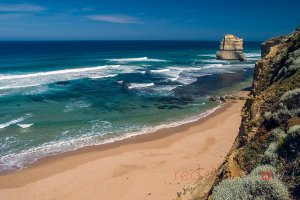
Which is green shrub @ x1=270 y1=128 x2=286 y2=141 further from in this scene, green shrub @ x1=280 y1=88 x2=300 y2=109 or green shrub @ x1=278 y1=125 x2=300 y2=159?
green shrub @ x1=280 y1=88 x2=300 y2=109

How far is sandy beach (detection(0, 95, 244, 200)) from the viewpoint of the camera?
15.8m

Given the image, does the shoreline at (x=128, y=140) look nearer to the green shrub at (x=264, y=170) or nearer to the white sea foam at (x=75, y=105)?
the white sea foam at (x=75, y=105)

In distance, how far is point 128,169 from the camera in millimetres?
18172

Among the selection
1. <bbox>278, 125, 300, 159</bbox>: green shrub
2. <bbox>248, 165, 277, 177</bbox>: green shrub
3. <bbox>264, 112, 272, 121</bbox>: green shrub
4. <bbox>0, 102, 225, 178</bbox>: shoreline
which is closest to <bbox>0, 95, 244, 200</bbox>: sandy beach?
<bbox>0, 102, 225, 178</bbox>: shoreline

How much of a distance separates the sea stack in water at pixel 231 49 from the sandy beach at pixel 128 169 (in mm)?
50704

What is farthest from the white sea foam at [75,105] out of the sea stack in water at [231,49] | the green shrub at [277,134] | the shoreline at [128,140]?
the sea stack in water at [231,49]

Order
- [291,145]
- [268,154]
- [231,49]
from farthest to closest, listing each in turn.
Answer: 1. [231,49]
2. [268,154]
3. [291,145]

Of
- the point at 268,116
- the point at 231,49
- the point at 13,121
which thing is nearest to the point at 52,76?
the point at 13,121

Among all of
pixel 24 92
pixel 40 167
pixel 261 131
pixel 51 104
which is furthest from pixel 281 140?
pixel 24 92

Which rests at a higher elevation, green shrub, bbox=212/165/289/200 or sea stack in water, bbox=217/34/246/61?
sea stack in water, bbox=217/34/246/61

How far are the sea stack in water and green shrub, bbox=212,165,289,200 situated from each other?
67.4 m

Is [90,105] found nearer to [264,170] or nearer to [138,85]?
[138,85]

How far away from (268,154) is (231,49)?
6876cm

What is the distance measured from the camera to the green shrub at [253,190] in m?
6.18
